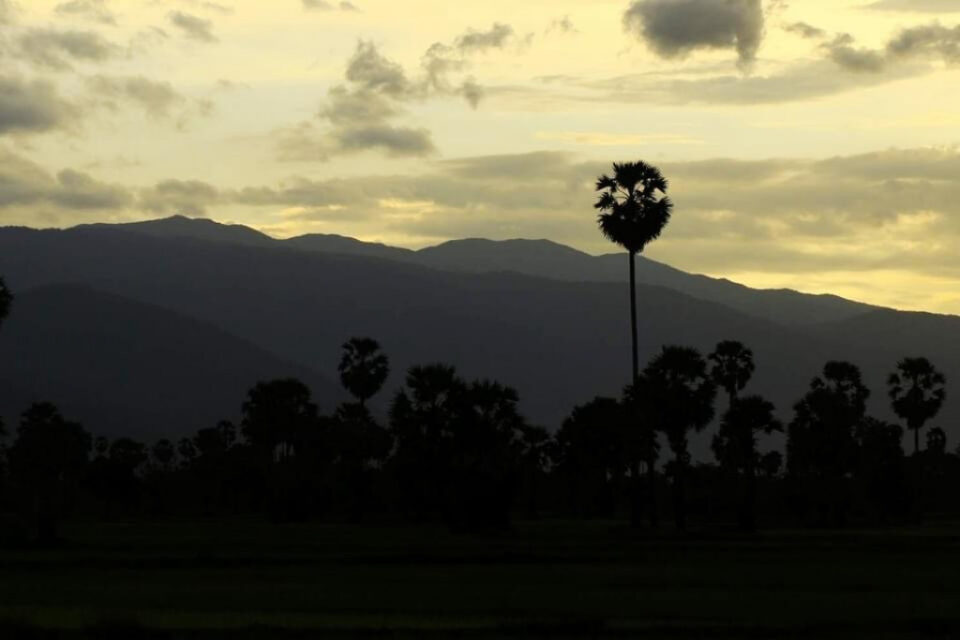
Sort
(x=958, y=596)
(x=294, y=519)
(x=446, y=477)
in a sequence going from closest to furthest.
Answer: (x=958, y=596) → (x=446, y=477) → (x=294, y=519)

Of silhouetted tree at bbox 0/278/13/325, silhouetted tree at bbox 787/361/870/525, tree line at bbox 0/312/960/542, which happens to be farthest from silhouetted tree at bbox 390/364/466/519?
silhouetted tree at bbox 787/361/870/525

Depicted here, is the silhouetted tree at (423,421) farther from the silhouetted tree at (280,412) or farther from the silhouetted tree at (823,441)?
the silhouetted tree at (280,412)

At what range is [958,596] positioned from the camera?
44.9 m

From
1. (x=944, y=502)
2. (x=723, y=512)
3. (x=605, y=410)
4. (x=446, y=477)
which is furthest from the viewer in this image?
(x=944, y=502)

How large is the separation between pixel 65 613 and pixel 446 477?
6145 centimetres

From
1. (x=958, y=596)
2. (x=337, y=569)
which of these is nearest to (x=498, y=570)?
(x=337, y=569)

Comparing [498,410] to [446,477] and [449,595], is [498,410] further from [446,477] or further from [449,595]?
[449,595]

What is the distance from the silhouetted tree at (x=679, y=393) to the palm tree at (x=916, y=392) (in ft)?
201

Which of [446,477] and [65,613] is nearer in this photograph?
[65,613]

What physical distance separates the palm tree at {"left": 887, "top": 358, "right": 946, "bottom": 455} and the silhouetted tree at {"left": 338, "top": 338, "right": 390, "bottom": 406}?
165 feet

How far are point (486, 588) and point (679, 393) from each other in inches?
2318

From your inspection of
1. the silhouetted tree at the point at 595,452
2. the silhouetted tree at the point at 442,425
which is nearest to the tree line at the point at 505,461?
the silhouetted tree at the point at 442,425

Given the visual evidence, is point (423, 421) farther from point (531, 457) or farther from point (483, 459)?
point (531, 457)

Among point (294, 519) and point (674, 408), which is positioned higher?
point (674, 408)
